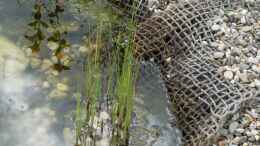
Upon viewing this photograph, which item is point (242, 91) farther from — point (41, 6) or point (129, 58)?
point (41, 6)

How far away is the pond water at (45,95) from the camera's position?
3.50 metres

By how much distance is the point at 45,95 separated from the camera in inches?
146

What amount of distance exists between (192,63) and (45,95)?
106 centimetres

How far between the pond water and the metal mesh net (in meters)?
0.13

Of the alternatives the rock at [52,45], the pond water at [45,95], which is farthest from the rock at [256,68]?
the rock at [52,45]

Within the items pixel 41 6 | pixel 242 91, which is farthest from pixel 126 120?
pixel 41 6

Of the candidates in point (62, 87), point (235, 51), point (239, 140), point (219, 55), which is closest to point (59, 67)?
point (62, 87)

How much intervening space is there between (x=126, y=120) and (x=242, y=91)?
0.85 metres

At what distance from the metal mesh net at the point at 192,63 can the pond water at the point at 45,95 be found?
132 millimetres

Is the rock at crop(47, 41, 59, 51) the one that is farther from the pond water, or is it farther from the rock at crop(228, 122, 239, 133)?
the rock at crop(228, 122, 239, 133)

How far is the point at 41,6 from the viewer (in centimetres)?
419

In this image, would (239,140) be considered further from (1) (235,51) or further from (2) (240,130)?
(1) (235,51)

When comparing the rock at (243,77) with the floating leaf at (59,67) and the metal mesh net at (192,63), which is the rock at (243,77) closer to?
the metal mesh net at (192,63)

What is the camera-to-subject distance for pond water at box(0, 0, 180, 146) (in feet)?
11.5
